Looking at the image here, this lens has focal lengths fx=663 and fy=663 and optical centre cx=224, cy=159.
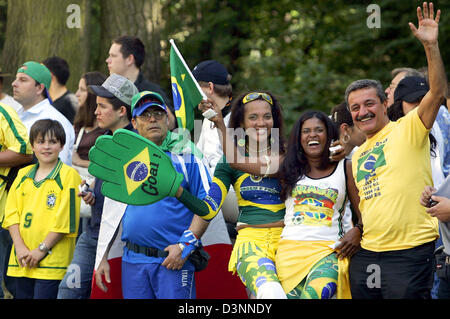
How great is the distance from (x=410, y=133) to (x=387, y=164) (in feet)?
0.74

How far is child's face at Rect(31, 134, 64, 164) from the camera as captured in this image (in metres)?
5.21

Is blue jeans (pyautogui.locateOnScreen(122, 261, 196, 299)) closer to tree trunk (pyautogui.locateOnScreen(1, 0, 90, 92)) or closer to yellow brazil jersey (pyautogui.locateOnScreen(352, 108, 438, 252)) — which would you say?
yellow brazil jersey (pyautogui.locateOnScreen(352, 108, 438, 252))

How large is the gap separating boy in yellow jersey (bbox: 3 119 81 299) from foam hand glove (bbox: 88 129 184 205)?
138 cm

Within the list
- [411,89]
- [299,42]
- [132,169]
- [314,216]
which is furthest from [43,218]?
[299,42]

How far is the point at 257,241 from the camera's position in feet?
13.4

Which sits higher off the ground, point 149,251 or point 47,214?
point 47,214

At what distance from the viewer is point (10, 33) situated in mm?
8398

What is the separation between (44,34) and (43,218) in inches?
149

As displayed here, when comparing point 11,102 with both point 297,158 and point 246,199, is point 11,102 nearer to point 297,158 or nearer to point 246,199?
point 246,199

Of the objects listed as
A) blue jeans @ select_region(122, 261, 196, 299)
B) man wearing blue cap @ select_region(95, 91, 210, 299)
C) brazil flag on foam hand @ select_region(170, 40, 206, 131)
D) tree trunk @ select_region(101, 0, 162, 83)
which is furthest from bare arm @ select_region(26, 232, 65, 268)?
tree trunk @ select_region(101, 0, 162, 83)

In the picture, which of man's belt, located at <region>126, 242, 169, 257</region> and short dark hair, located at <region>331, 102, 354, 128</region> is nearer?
man's belt, located at <region>126, 242, 169, 257</region>

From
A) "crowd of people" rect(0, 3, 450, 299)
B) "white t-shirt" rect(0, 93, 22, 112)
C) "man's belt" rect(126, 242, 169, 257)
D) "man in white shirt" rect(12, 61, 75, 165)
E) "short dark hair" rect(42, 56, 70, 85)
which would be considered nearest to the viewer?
"crowd of people" rect(0, 3, 450, 299)

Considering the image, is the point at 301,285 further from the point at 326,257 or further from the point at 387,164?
the point at 387,164

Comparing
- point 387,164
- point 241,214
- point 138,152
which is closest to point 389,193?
point 387,164
